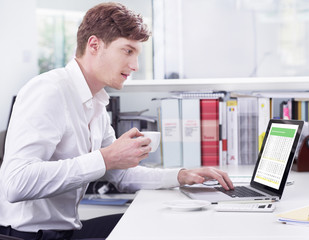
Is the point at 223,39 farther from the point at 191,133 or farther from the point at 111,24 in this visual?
the point at 111,24

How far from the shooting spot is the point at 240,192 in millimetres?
1555

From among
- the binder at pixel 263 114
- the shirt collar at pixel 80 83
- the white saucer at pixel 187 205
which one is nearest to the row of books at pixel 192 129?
the binder at pixel 263 114

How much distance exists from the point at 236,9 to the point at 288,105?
631 mm

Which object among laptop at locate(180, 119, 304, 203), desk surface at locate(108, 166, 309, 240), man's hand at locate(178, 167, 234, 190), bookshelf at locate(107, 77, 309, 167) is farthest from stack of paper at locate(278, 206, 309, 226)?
bookshelf at locate(107, 77, 309, 167)

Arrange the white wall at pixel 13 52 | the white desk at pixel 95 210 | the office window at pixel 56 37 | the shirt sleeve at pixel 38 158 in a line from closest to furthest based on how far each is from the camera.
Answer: the shirt sleeve at pixel 38 158 → the white desk at pixel 95 210 → the office window at pixel 56 37 → the white wall at pixel 13 52

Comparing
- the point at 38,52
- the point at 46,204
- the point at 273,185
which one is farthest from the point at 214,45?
the point at 46,204

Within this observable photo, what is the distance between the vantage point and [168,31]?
268 centimetres

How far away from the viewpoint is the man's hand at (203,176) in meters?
1.63

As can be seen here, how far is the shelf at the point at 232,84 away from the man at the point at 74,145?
765 millimetres

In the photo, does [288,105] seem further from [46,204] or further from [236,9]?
[46,204]

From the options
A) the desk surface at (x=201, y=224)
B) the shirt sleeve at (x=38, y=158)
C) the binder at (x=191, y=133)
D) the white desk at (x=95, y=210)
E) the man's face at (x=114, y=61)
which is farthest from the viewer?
the binder at (x=191, y=133)

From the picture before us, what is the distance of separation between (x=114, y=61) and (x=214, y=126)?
2.71 ft

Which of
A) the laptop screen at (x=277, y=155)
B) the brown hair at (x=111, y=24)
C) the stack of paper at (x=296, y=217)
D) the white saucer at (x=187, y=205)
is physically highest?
the brown hair at (x=111, y=24)

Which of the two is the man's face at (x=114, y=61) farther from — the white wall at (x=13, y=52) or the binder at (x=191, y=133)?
the white wall at (x=13, y=52)
